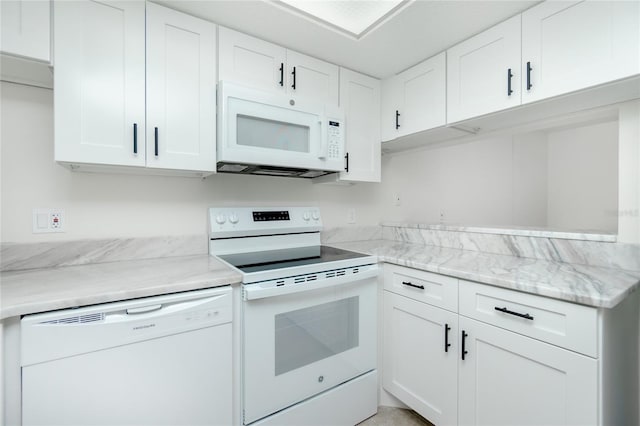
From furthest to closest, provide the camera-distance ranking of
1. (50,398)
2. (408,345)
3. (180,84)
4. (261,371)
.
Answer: (408,345)
(180,84)
(261,371)
(50,398)

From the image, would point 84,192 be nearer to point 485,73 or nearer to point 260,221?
point 260,221

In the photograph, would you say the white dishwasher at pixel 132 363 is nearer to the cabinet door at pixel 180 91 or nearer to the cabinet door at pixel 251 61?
the cabinet door at pixel 180 91

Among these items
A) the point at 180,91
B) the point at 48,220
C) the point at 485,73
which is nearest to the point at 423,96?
the point at 485,73

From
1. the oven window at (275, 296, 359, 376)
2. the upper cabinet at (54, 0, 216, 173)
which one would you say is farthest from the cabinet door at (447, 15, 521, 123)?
the upper cabinet at (54, 0, 216, 173)

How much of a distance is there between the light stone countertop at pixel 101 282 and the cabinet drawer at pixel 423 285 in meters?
0.90

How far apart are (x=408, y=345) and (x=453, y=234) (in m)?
0.81

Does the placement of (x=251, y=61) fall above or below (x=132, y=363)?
above

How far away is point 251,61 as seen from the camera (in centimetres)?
162

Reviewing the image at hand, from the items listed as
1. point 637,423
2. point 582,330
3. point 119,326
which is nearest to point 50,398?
point 119,326

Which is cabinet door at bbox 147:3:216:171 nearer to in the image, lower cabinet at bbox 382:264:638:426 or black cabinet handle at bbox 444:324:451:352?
lower cabinet at bbox 382:264:638:426

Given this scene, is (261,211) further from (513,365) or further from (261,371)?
(513,365)

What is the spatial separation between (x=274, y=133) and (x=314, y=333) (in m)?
1.10

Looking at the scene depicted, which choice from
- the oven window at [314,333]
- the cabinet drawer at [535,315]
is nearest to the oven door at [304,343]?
the oven window at [314,333]

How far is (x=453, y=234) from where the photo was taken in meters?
1.96
